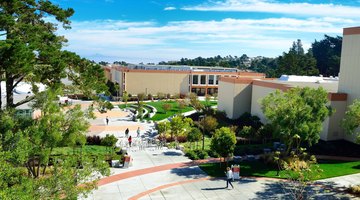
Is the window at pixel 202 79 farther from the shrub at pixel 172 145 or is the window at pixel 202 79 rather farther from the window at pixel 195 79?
the shrub at pixel 172 145

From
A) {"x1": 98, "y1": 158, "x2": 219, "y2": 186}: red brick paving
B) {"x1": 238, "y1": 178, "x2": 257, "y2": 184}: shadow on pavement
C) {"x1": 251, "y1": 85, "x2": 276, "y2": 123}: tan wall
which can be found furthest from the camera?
{"x1": 251, "y1": 85, "x2": 276, "y2": 123}: tan wall

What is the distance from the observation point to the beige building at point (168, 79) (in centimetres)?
7156

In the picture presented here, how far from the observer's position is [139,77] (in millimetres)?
72125

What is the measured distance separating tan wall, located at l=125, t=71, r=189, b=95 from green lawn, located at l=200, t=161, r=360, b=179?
49262 mm

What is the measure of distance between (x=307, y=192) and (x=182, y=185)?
293 inches

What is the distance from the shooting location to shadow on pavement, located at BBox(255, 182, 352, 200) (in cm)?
1866

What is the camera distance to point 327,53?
109m

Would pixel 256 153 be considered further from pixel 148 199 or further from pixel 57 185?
pixel 57 185

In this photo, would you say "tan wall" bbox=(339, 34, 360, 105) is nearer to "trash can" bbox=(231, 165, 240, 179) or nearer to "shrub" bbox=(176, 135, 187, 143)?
"trash can" bbox=(231, 165, 240, 179)

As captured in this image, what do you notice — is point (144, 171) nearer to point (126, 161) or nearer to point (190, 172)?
point (126, 161)

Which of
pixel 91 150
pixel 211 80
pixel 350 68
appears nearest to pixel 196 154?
pixel 91 150

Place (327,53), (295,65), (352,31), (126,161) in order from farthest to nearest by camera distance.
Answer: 1. (327,53)
2. (295,65)
3. (352,31)
4. (126,161)

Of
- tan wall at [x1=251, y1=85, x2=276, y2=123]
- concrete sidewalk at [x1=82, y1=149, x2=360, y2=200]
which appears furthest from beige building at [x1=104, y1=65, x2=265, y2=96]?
concrete sidewalk at [x1=82, y1=149, x2=360, y2=200]

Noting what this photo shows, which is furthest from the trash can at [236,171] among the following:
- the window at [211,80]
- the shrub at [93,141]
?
the window at [211,80]
